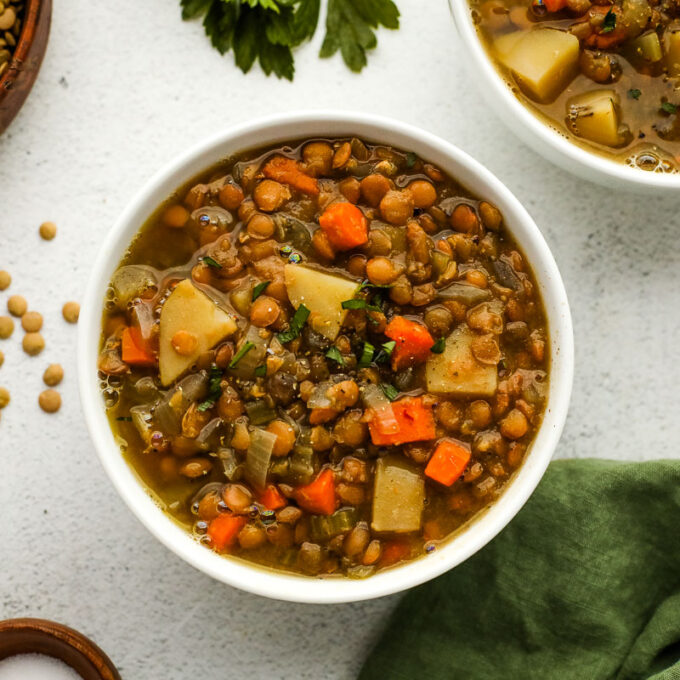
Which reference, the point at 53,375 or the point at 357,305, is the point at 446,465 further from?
the point at 53,375

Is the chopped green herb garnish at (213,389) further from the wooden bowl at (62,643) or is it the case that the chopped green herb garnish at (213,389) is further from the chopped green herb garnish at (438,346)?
the wooden bowl at (62,643)

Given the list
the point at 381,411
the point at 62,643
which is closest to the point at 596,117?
the point at 381,411

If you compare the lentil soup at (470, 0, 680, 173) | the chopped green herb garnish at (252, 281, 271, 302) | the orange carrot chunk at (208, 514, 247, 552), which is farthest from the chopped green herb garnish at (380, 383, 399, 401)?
the lentil soup at (470, 0, 680, 173)

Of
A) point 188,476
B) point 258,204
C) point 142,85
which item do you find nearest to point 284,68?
point 142,85

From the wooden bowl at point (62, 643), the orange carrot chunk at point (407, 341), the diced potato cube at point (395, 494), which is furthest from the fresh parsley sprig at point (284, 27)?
the wooden bowl at point (62, 643)

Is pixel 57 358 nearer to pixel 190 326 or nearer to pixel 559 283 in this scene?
pixel 190 326
